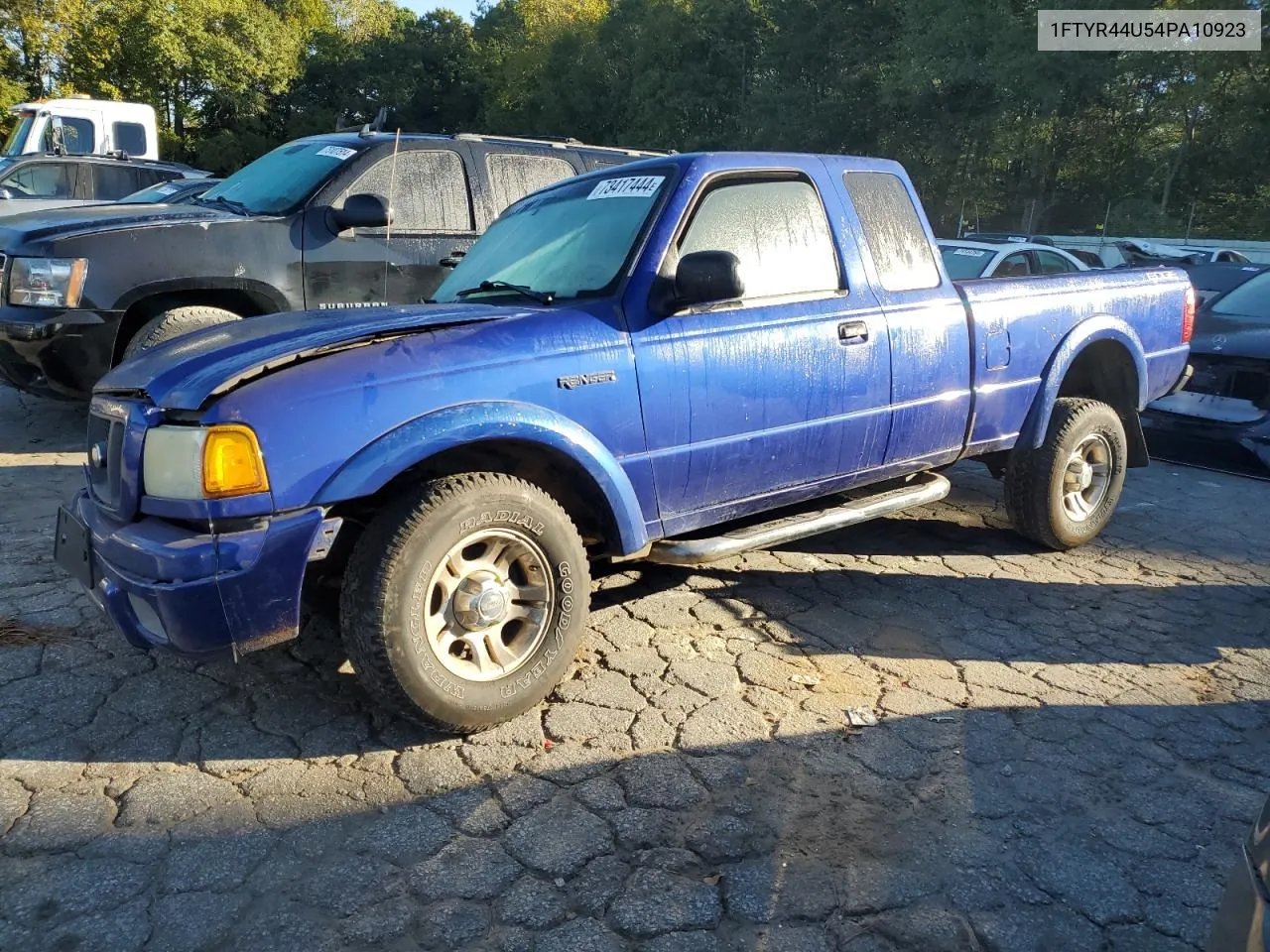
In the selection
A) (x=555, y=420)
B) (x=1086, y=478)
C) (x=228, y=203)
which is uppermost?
(x=228, y=203)

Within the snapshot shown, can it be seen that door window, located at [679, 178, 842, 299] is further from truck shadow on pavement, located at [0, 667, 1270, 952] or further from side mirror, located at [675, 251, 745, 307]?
truck shadow on pavement, located at [0, 667, 1270, 952]

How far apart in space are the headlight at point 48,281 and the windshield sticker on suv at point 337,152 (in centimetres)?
167

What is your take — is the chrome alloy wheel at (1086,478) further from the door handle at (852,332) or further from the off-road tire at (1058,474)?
the door handle at (852,332)

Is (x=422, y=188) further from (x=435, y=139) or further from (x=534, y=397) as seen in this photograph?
(x=534, y=397)

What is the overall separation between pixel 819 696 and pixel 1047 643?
3.82 ft

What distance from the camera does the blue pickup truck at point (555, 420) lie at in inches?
102

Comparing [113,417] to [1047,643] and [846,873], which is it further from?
[1047,643]

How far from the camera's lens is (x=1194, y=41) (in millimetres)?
22734

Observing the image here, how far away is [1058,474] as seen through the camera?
15.3 ft

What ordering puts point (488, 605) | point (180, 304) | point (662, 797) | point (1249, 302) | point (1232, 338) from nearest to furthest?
point (662, 797) → point (488, 605) → point (180, 304) → point (1232, 338) → point (1249, 302)

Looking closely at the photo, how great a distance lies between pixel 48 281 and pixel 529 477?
149 inches

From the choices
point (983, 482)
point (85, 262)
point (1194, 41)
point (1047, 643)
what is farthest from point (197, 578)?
point (1194, 41)

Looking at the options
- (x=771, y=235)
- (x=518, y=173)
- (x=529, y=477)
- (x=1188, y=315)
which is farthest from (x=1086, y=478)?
(x=518, y=173)

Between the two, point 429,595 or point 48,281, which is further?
point 48,281
